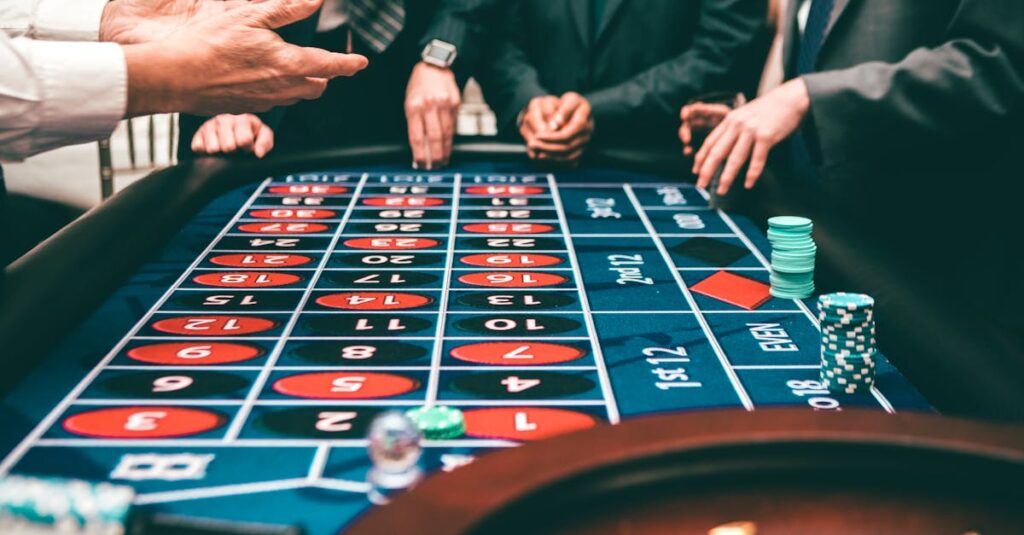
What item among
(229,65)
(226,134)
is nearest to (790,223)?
(229,65)

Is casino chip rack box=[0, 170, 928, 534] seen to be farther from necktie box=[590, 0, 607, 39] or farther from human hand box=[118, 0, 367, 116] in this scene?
necktie box=[590, 0, 607, 39]

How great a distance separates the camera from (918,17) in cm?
233

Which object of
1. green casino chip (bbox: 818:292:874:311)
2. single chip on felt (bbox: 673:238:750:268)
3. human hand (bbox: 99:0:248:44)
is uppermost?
human hand (bbox: 99:0:248:44)

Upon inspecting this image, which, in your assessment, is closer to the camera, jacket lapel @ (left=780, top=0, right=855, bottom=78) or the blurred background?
jacket lapel @ (left=780, top=0, right=855, bottom=78)

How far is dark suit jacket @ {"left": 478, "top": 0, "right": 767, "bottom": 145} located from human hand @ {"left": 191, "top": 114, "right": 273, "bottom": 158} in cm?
83

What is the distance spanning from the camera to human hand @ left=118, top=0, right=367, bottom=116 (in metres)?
1.38

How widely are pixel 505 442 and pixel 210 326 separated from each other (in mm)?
612

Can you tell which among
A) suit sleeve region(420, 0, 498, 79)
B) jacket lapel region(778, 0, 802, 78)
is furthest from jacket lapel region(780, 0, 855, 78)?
suit sleeve region(420, 0, 498, 79)

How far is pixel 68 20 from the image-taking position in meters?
1.90

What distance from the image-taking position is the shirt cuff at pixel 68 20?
6.15 ft

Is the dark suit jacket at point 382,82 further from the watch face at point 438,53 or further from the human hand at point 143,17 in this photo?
the human hand at point 143,17

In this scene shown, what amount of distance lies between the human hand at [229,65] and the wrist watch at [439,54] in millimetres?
1328

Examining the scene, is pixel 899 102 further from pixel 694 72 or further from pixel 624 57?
pixel 624 57

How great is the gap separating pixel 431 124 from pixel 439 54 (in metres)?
0.34
